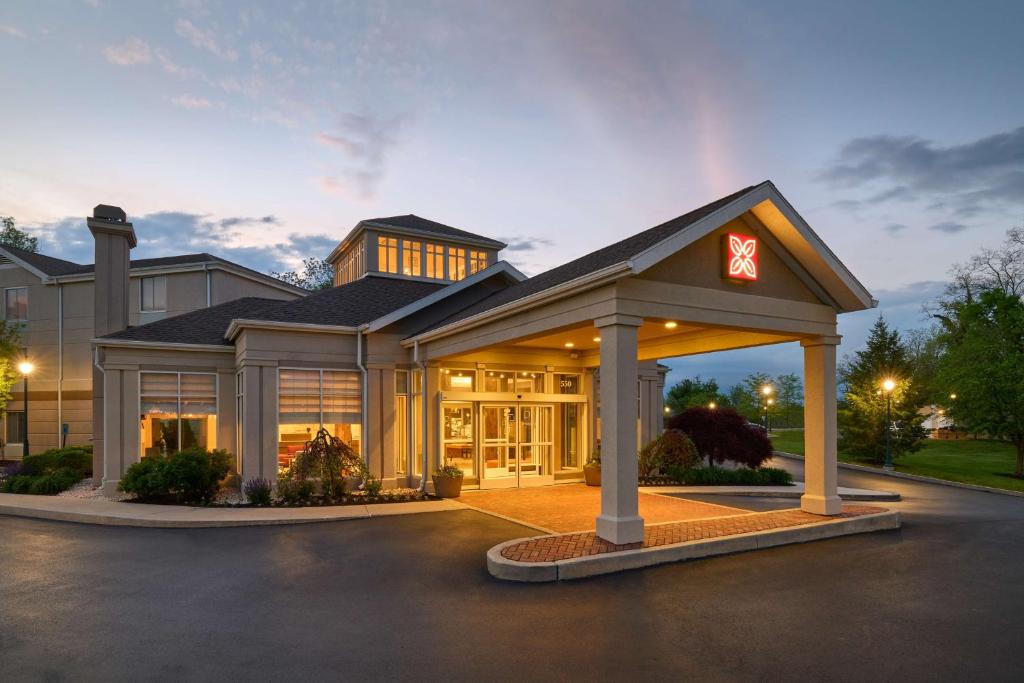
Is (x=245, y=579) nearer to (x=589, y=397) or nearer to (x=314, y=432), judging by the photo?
(x=314, y=432)

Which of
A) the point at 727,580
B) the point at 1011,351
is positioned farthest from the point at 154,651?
the point at 1011,351

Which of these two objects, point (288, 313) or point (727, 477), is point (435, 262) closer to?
point (288, 313)

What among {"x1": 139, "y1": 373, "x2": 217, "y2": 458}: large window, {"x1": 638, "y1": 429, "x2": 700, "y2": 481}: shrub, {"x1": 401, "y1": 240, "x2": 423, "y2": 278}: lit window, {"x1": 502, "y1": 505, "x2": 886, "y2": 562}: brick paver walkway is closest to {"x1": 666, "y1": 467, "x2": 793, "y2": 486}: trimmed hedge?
{"x1": 638, "y1": 429, "x2": 700, "y2": 481}: shrub

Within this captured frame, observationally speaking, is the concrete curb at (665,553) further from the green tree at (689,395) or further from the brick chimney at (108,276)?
the green tree at (689,395)

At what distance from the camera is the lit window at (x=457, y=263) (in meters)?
24.2

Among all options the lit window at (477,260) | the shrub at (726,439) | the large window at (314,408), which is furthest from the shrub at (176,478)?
the shrub at (726,439)

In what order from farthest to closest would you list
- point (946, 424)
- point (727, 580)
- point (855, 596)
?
point (946, 424), point (727, 580), point (855, 596)

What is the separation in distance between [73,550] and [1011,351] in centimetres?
3642

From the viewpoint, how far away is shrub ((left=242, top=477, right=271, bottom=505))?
45.9ft

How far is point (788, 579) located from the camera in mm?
8312

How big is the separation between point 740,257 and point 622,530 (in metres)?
5.41

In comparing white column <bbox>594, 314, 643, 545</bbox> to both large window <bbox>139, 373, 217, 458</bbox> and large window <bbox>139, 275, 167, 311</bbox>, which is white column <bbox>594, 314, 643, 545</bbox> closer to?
→ large window <bbox>139, 373, 217, 458</bbox>

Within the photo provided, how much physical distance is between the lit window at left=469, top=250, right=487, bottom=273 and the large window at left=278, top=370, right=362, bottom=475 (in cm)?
930

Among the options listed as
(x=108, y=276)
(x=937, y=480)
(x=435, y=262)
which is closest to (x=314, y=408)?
(x=108, y=276)
